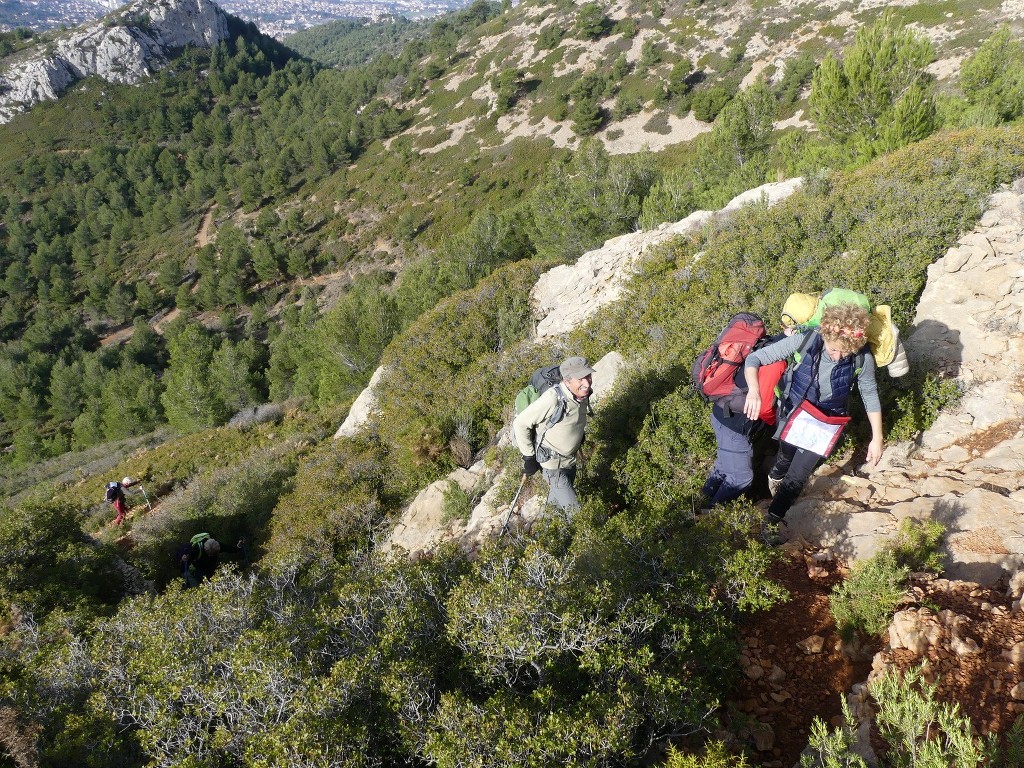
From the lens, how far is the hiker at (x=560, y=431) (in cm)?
391

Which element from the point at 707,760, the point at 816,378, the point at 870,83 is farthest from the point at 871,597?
the point at 870,83

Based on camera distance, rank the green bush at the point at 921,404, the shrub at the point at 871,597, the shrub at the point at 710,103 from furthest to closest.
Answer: the shrub at the point at 710,103 < the green bush at the point at 921,404 < the shrub at the point at 871,597

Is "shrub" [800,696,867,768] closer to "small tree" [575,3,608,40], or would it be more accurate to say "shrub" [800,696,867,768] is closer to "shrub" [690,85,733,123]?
"shrub" [690,85,733,123]

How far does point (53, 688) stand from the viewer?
3.95 meters

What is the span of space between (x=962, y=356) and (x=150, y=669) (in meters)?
7.62

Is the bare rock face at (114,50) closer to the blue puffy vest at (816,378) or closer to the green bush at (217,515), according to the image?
the green bush at (217,515)

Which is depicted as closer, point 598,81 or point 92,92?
point 598,81

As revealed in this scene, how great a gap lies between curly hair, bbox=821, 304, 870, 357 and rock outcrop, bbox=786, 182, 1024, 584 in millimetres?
1441

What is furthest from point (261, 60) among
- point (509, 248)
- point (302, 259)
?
point (509, 248)

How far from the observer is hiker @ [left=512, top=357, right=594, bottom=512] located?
12.8 feet

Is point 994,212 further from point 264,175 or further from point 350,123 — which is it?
point 350,123

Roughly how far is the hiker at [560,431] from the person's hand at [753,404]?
1.13 meters

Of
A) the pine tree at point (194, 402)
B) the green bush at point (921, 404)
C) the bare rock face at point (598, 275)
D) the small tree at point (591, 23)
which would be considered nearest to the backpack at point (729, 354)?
the green bush at point (921, 404)

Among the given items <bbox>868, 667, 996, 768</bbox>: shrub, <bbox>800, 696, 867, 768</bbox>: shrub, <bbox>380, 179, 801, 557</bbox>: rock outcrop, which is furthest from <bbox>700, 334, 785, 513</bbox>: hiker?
<bbox>800, 696, 867, 768</bbox>: shrub
